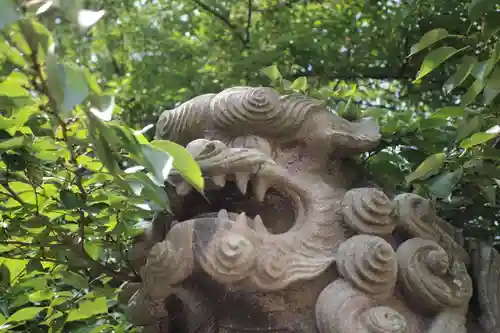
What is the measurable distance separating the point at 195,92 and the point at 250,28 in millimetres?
395

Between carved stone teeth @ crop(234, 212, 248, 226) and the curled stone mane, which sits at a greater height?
the curled stone mane

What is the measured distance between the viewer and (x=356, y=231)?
109 centimetres

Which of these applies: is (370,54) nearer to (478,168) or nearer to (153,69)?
(153,69)

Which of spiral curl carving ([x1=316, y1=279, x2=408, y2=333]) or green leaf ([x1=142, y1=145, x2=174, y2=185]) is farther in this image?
spiral curl carving ([x1=316, y1=279, x2=408, y2=333])

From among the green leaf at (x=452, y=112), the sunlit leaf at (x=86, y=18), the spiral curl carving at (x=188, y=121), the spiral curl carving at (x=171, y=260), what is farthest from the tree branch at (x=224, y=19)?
the sunlit leaf at (x=86, y=18)

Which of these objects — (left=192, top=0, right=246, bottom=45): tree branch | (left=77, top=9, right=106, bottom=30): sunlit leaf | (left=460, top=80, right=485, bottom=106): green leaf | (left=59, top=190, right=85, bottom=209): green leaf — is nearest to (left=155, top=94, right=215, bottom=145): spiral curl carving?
(left=59, top=190, right=85, bottom=209): green leaf

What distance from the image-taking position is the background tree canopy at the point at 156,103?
0.75m

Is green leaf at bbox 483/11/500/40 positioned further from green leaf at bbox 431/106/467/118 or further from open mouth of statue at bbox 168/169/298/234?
open mouth of statue at bbox 168/169/298/234

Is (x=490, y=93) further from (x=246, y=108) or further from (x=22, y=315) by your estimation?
(x=22, y=315)

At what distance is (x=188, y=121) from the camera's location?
120 centimetres

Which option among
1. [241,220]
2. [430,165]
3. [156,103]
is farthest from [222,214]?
[156,103]

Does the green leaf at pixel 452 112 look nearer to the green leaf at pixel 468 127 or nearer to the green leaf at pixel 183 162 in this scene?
the green leaf at pixel 468 127

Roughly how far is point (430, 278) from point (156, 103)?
147 cm

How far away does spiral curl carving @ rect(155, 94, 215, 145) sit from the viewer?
1195 mm
